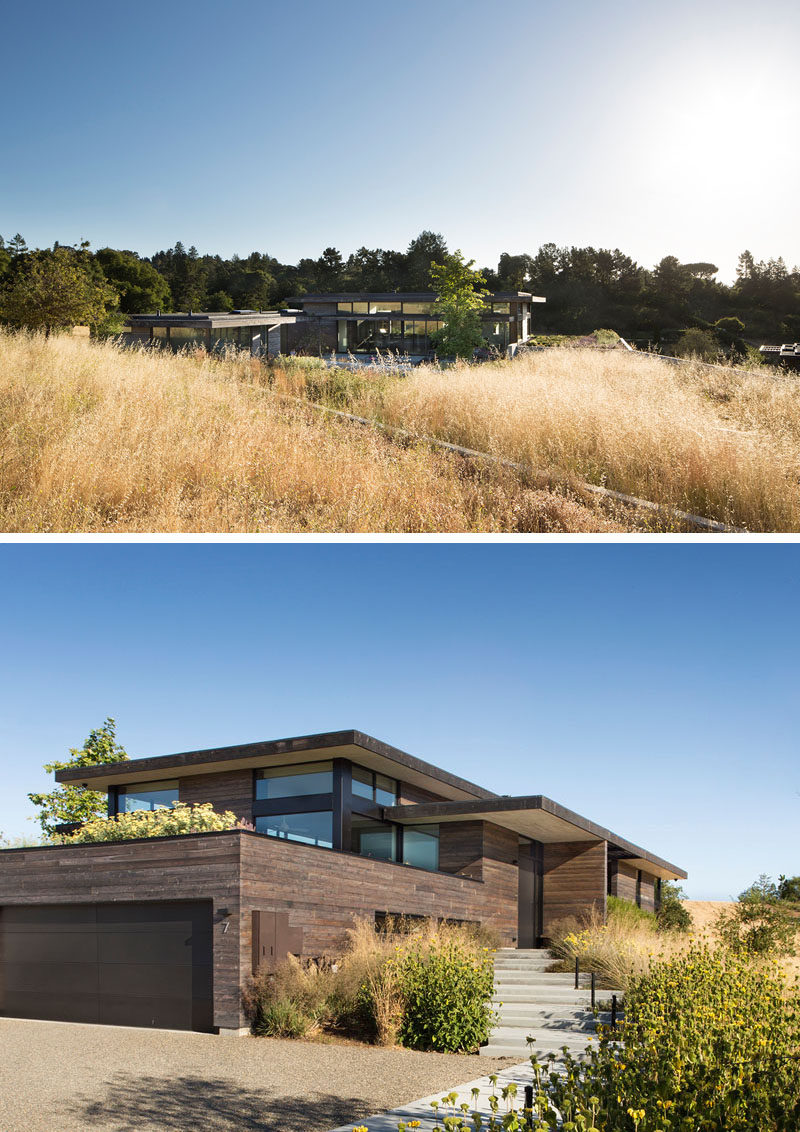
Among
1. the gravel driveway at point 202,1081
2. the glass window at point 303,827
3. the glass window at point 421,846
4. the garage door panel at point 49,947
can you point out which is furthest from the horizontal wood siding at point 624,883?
the garage door panel at point 49,947

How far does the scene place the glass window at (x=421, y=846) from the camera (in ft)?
48.6

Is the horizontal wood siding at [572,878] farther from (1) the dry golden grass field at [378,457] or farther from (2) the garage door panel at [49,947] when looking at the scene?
(1) the dry golden grass field at [378,457]

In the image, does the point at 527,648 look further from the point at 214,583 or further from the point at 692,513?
the point at 692,513

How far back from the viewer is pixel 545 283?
37.7 metres

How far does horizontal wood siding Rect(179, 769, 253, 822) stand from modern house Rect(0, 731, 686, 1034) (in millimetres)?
26

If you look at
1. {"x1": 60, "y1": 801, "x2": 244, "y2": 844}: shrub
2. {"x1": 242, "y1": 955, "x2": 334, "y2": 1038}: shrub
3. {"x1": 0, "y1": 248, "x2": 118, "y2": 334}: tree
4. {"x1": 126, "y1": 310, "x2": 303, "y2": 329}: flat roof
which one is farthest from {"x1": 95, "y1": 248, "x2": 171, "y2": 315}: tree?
{"x1": 242, "y1": 955, "x2": 334, "y2": 1038}: shrub

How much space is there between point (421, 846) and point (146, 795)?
4977 mm

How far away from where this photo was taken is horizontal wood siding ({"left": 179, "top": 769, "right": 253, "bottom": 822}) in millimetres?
13305

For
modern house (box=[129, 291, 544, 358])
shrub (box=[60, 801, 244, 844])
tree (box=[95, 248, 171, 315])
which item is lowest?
shrub (box=[60, 801, 244, 844])

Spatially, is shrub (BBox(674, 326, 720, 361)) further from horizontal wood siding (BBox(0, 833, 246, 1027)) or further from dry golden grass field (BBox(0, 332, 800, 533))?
horizontal wood siding (BBox(0, 833, 246, 1027))

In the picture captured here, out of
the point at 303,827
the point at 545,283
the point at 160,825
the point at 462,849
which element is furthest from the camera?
the point at 545,283

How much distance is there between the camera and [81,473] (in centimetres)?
751

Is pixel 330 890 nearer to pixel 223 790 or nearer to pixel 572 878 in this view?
pixel 223 790

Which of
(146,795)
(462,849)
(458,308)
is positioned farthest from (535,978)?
(458,308)
